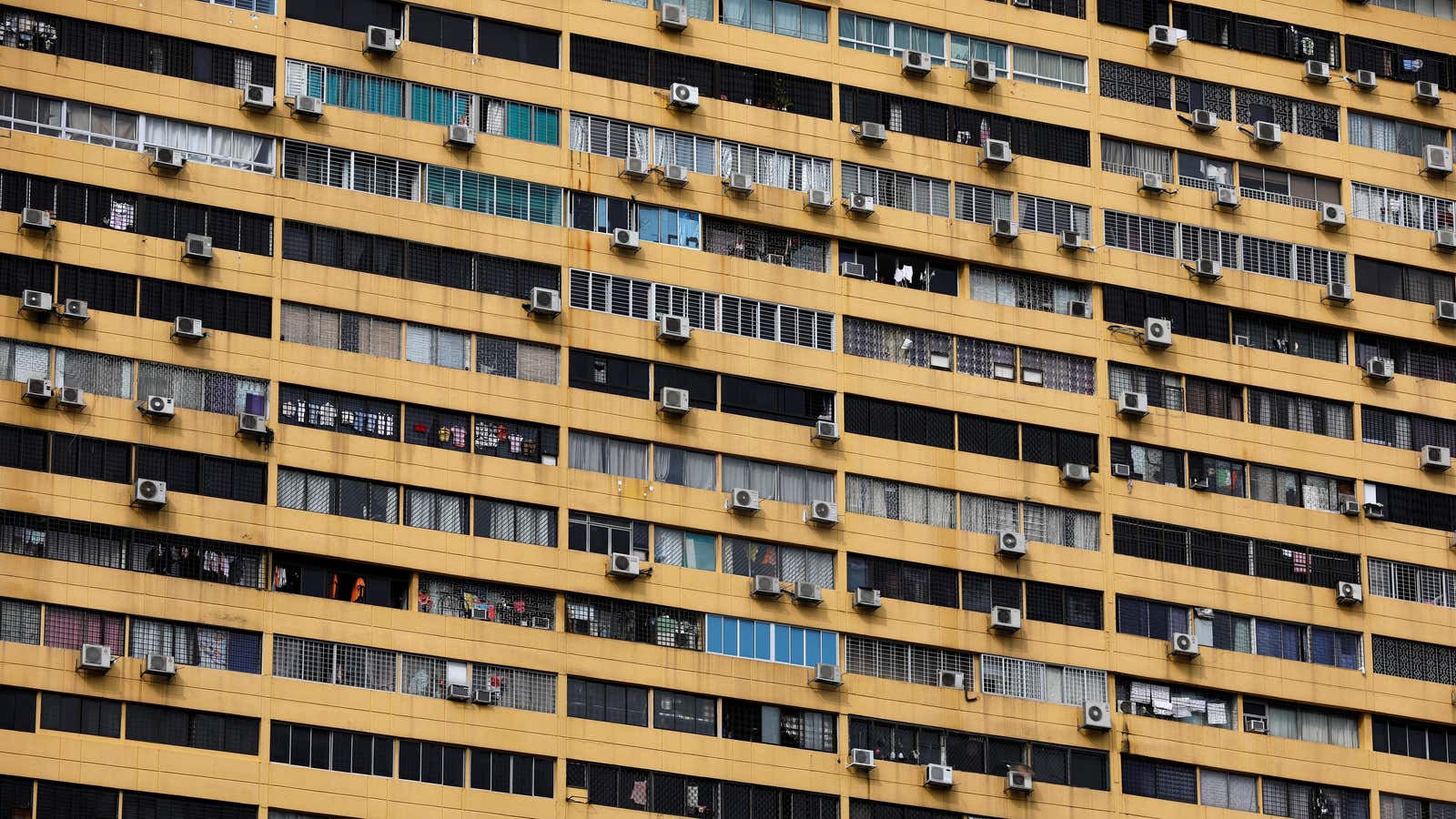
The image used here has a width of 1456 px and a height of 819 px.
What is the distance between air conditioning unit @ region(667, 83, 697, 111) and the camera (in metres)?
96.1

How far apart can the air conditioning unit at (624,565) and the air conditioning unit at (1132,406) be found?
13.6 meters

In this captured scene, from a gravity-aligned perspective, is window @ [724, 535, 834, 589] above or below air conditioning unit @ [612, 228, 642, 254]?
below

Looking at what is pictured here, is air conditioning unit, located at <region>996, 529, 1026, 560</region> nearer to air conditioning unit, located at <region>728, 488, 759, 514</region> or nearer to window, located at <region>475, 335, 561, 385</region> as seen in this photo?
air conditioning unit, located at <region>728, 488, 759, 514</region>

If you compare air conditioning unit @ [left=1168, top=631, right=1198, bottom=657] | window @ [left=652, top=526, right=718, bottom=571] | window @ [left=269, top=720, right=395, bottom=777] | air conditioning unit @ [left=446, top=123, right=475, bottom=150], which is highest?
air conditioning unit @ [left=446, top=123, right=475, bottom=150]

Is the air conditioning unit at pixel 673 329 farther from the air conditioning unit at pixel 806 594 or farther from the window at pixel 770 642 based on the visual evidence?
the window at pixel 770 642

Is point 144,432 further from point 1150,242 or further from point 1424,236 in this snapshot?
point 1424,236

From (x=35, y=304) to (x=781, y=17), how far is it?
810 inches

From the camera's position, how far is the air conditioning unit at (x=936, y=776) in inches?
3669

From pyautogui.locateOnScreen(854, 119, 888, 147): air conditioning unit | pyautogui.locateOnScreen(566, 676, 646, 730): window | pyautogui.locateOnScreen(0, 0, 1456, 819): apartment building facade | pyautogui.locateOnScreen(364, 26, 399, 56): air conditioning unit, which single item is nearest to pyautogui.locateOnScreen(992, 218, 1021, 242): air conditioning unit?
pyautogui.locateOnScreen(0, 0, 1456, 819): apartment building facade

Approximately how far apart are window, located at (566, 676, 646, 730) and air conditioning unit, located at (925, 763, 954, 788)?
6.96 m

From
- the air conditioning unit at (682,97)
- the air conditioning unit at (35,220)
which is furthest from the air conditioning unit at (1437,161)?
the air conditioning unit at (35,220)

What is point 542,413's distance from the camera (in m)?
92.9

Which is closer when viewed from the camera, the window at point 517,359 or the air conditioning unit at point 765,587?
the window at point 517,359

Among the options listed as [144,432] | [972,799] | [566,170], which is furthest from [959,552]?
[144,432]
